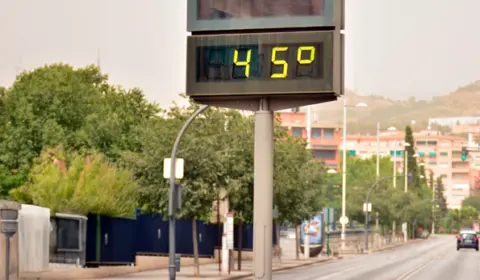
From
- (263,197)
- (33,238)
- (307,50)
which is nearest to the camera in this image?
(307,50)

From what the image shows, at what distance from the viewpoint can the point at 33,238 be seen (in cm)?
3803

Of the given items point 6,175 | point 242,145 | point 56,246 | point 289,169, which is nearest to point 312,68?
point 56,246

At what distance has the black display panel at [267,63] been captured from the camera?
19031 mm

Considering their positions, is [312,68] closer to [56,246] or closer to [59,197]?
[56,246]

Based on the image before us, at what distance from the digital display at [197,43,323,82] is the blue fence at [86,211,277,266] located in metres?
27.3

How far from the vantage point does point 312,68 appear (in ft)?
62.6

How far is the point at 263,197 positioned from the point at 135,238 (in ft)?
109

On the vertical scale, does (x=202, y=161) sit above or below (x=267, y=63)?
above

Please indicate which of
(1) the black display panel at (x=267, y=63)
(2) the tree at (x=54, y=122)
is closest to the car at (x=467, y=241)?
(2) the tree at (x=54, y=122)

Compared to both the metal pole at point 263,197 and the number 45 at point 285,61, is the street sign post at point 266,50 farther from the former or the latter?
the metal pole at point 263,197

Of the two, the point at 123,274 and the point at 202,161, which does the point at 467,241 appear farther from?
the point at 123,274

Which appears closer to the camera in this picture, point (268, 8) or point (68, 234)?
point (268, 8)

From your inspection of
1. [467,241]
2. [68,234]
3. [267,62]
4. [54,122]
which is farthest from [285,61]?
[467,241]

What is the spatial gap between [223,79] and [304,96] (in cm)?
142
